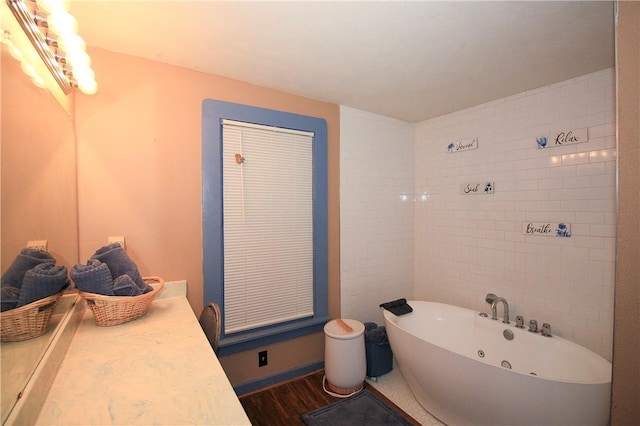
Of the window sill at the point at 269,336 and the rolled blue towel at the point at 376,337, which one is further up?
the window sill at the point at 269,336

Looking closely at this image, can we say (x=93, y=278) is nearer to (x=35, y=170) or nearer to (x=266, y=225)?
(x=35, y=170)

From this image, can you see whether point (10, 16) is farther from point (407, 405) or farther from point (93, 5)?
point (407, 405)

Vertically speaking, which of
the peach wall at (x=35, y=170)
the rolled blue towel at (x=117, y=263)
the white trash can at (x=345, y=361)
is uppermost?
the peach wall at (x=35, y=170)

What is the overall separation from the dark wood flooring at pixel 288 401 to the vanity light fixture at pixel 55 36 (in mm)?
2198

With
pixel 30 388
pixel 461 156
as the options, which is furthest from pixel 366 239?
pixel 30 388

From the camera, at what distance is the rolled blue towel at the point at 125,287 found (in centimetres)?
131

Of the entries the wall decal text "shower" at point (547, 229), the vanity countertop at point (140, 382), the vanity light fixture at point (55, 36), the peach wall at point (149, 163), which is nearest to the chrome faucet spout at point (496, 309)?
the wall decal text "shower" at point (547, 229)

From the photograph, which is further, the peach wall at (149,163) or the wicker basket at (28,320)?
the peach wall at (149,163)

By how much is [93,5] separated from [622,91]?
201 centimetres

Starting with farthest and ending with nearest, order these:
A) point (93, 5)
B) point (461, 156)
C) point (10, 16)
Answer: point (461, 156) → point (93, 5) → point (10, 16)

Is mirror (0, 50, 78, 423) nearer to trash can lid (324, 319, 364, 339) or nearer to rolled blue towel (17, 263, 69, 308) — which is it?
rolled blue towel (17, 263, 69, 308)

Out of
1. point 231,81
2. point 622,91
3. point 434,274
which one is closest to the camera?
point 622,91

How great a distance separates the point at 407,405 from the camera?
2047 mm

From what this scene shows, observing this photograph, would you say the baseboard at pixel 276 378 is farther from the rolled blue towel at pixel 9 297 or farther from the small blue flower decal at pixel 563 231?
the small blue flower decal at pixel 563 231
